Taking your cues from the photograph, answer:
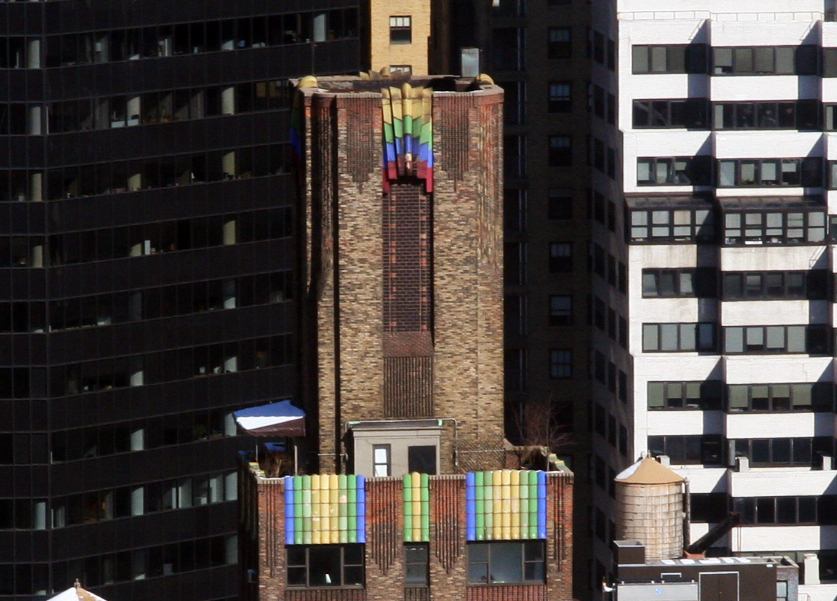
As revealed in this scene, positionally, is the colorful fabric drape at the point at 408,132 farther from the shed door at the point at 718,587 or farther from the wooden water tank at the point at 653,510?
the shed door at the point at 718,587

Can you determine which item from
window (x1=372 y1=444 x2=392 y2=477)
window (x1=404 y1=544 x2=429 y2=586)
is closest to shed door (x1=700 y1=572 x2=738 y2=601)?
window (x1=404 y1=544 x2=429 y2=586)

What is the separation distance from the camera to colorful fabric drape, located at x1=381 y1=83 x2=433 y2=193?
506 ft

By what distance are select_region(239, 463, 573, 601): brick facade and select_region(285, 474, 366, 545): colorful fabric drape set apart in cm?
41

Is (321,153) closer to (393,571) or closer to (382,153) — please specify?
(382,153)

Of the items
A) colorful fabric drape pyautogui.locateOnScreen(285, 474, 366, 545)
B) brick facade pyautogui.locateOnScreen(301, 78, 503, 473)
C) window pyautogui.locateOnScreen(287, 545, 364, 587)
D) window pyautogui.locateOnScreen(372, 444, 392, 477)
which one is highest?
brick facade pyautogui.locateOnScreen(301, 78, 503, 473)

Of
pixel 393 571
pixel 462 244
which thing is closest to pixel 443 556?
pixel 393 571

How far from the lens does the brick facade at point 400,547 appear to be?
154750mm

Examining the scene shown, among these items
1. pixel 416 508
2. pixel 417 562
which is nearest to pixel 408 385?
pixel 416 508

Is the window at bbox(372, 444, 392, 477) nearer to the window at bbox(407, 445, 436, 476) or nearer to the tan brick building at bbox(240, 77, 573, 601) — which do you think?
the tan brick building at bbox(240, 77, 573, 601)

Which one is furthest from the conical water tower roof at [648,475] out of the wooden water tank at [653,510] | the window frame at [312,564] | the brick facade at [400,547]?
the window frame at [312,564]

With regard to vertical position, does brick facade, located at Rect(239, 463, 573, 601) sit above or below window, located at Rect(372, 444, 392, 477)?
below

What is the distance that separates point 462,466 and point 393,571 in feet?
19.3

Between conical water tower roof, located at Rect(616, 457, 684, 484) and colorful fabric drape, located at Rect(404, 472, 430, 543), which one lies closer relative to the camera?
colorful fabric drape, located at Rect(404, 472, 430, 543)

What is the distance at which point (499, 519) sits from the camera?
509ft
